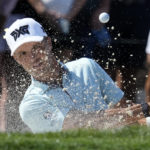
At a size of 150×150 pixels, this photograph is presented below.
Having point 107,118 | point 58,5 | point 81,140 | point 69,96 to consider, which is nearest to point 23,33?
point 58,5

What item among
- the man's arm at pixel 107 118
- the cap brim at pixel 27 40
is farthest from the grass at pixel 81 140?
the cap brim at pixel 27 40

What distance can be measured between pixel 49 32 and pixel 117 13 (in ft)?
3.02

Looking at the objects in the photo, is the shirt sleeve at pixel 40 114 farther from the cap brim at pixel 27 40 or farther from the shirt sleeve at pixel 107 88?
the cap brim at pixel 27 40

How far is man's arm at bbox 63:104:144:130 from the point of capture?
5.83 m

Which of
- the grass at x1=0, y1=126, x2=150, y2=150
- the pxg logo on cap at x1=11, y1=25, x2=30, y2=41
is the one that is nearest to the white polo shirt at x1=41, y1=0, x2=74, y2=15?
the pxg logo on cap at x1=11, y1=25, x2=30, y2=41

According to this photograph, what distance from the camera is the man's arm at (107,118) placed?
19.1 ft

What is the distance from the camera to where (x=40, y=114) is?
6184 millimetres

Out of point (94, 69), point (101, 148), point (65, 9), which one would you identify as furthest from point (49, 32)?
point (101, 148)

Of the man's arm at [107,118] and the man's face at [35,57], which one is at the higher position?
the man's face at [35,57]

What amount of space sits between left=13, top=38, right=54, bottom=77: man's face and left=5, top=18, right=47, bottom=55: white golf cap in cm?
5

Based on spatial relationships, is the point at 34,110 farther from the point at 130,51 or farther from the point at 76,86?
the point at 130,51

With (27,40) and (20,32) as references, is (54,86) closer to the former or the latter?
(27,40)

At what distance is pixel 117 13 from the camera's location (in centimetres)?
740

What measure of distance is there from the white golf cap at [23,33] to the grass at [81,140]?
1.86m
